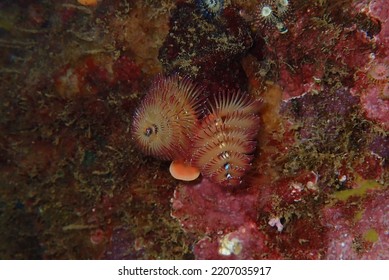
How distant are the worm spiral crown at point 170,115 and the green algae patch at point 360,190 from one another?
153 cm

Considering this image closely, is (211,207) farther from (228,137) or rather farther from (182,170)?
(228,137)

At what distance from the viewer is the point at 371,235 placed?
3.16 meters

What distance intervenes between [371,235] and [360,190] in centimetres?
42

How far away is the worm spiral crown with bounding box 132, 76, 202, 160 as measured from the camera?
3.17 m

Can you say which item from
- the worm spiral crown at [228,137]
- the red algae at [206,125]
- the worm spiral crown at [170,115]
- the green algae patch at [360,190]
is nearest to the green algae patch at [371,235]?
the red algae at [206,125]

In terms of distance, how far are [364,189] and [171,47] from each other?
2310mm

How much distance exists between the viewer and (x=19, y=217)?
5199 millimetres

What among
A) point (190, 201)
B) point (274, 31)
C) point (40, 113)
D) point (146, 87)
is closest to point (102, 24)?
point (146, 87)

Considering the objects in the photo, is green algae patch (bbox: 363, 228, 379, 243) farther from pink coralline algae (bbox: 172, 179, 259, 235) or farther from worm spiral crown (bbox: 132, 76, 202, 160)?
worm spiral crown (bbox: 132, 76, 202, 160)

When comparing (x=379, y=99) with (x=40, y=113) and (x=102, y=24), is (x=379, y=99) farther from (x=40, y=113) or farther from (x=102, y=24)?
(x=40, y=113)

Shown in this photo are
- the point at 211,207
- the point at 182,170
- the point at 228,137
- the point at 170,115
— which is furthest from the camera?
the point at 211,207

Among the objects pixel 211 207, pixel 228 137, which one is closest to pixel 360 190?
pixel 228 137

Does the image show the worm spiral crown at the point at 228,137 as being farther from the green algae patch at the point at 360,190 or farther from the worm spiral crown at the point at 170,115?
the green algae patch at the point at 360,190

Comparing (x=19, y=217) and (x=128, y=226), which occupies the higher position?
(x=19, y=217)
